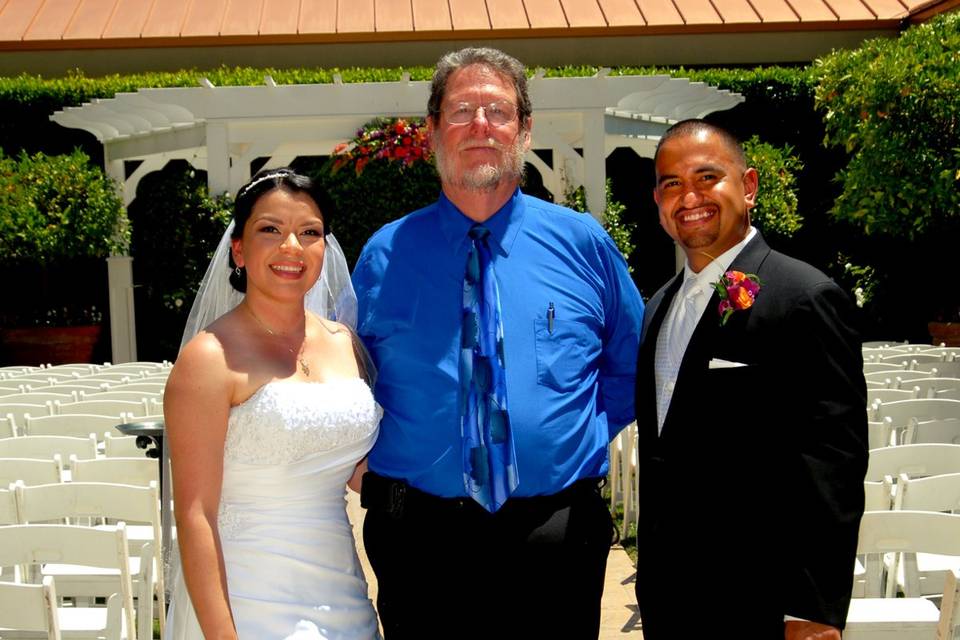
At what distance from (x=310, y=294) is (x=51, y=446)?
8.80 ft

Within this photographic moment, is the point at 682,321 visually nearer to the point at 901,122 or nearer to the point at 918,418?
the point at 918,418

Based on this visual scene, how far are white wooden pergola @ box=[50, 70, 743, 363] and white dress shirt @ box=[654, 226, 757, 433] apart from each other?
8.46 m

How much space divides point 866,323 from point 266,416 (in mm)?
13406

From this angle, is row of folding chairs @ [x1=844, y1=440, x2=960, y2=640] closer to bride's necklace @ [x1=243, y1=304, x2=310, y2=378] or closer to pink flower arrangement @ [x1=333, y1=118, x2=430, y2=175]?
bride's necklace @ [x1=243, y1=304, x2=310, y2=378]

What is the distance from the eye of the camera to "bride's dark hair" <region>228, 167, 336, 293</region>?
9.35 ft

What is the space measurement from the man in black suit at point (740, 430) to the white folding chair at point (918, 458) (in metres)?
2.03

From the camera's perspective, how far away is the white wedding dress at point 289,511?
275 cm

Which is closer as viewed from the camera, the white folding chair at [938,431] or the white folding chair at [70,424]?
the white folding chair at [938,431]

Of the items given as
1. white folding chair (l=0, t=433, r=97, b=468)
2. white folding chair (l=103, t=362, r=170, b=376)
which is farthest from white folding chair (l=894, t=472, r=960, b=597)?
white folding chair (l=103, t=362, r=170, b=376)

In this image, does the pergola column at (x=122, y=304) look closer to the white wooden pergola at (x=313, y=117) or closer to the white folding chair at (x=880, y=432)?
the white wooden pergola at (x=313, y=117)

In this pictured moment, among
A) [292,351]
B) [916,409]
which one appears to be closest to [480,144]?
[292,351]

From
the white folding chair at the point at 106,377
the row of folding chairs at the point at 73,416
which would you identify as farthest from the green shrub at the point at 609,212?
the row of folding chairs at the point at 73,416

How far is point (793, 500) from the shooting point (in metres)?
2.50

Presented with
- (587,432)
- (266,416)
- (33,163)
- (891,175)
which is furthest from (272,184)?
(33,163)
